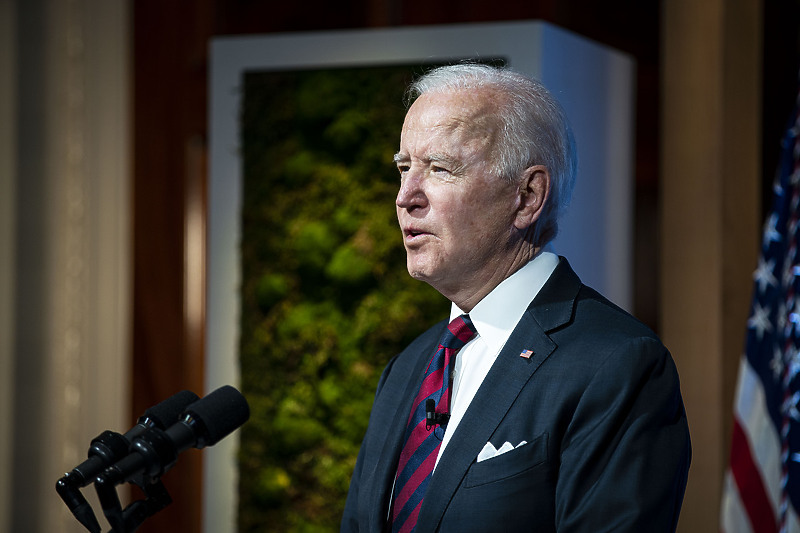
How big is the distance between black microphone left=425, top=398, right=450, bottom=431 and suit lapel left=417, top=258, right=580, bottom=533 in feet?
0.26

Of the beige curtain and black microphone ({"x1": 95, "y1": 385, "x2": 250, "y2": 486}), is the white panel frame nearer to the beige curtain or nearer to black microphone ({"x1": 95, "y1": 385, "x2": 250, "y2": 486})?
the beige curtain

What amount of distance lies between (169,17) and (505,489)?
129 inches

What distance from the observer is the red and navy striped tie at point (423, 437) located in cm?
159

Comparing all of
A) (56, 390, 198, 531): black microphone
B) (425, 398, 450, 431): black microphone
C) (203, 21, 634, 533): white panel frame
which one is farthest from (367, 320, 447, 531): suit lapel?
(203, 21, 634, 533): white panel frame

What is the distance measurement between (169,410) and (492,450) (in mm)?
516

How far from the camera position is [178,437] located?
1354mm

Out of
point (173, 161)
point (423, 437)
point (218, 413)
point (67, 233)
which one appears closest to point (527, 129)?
point (423, 437)

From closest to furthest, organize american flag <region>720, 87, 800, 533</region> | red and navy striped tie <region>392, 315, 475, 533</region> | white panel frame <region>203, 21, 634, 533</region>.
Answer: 1. red and navy striped tie <region>392, 315, 475, 533</region>
2. american flag <region>720, 87, 800, 533</region>
3. white panel frame <region>203, 21, 634, 533</region>

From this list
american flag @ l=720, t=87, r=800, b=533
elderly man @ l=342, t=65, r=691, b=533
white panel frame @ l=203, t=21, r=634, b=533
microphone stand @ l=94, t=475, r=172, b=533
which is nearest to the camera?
microphone stand @ l=94, t=475, r=172, b=533

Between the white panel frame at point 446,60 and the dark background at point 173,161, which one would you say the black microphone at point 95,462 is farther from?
the dark background at point 173,161

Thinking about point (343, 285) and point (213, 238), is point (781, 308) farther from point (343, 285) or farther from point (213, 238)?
point (213, 238)

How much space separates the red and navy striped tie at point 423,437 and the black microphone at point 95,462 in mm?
456

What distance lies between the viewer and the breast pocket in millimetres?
1438

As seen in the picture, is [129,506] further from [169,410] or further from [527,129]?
[527,129]
